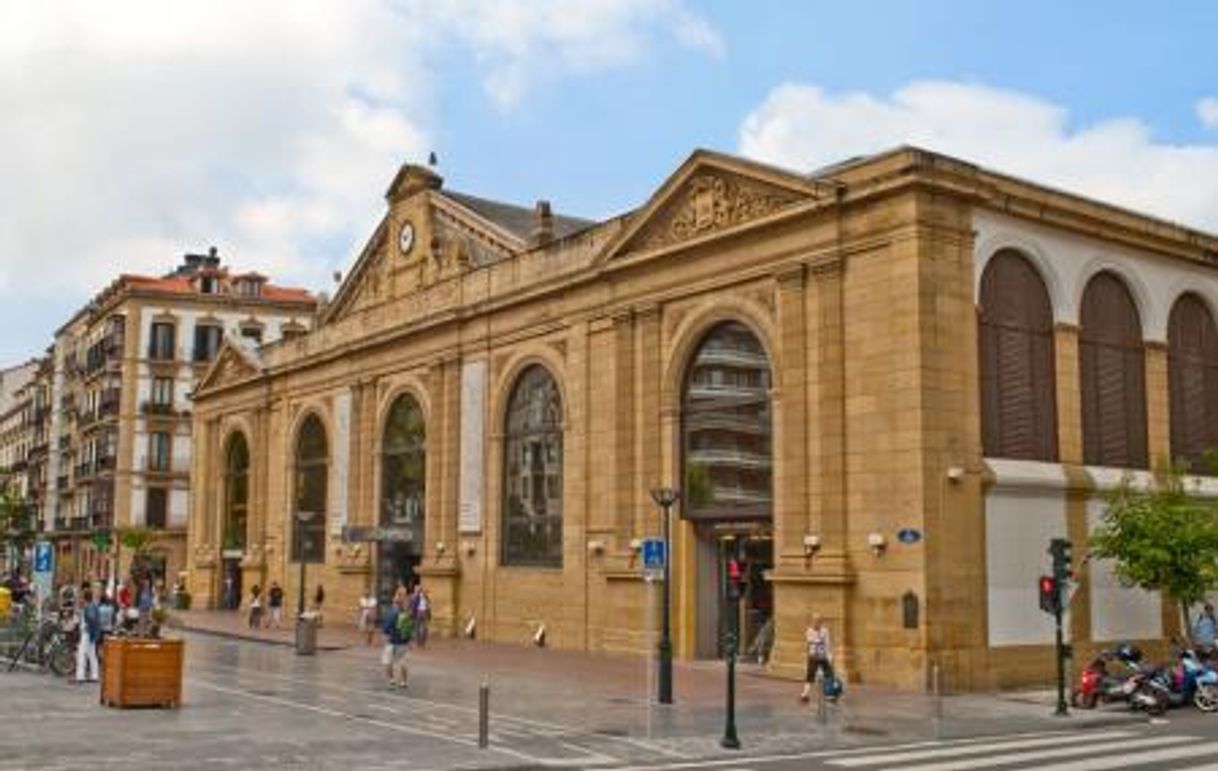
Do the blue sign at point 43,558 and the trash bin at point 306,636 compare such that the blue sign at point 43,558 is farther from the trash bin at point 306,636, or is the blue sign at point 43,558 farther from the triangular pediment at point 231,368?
the triangular pediment at point 231,368

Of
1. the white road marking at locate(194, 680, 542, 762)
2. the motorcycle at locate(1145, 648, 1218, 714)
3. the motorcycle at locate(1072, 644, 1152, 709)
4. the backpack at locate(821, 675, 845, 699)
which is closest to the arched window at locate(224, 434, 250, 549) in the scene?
the white road marking at locate(194, 680, 542, 762)

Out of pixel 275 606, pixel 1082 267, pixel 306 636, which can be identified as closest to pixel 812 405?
pixel 1082 267

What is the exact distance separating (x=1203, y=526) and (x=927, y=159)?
900cm

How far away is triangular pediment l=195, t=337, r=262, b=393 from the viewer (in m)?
58.8

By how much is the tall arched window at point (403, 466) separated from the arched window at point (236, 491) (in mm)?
14128

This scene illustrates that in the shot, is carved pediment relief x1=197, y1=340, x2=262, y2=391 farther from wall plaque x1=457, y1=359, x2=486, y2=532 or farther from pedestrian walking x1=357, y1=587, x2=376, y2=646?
pedestrian walking x1=357, y1=587, x2=376, y2=646

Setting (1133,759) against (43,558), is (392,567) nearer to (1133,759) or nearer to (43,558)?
(43,558)

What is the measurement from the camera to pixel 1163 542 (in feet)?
90.3

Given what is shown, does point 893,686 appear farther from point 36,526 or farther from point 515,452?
point 36,526

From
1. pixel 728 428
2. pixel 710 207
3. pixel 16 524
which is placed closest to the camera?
pixel 728 428

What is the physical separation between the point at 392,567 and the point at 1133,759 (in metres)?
32.4

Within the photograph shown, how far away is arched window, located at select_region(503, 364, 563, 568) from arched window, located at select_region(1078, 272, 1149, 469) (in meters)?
14.2

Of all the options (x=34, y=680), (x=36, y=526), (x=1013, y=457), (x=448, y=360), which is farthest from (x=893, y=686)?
(x=36, y=526)

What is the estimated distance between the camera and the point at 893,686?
27.3m
